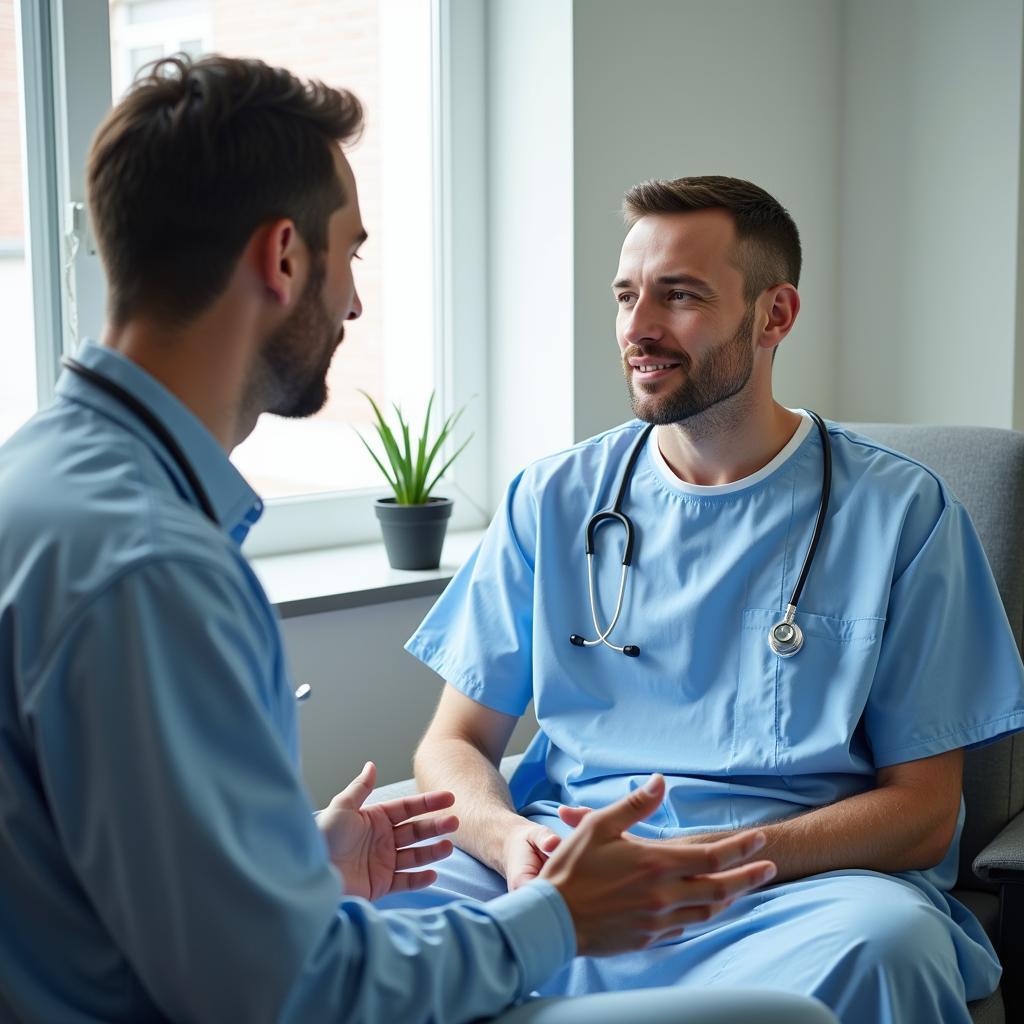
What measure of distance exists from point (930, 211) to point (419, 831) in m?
1.88

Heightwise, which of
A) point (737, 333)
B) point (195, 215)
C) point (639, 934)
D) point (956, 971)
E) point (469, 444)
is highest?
point (195, 215)

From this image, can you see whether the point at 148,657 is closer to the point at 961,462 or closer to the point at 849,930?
the point at 849,930

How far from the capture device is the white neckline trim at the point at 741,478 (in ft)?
5.59

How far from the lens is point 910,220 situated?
2697 millimetres

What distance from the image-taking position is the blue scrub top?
1568mm

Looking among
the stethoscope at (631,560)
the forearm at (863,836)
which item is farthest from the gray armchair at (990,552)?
the stethoscope at (631,560)

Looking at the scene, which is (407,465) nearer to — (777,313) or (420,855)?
(777,313)

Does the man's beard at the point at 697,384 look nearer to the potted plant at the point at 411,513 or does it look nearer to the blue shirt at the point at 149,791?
the potted plant at the point at 411,513

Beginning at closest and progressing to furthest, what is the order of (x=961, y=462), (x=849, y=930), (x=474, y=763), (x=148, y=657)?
1. (x=148, y=657)
2. (x=849, y=930)
3. (x=474, y=763)
4. (x=961, y=462)

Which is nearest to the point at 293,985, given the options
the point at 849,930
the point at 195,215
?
the point at 195,215

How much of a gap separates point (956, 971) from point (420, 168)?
5.93 feet

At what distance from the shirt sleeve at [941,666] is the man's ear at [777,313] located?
0.36 meters

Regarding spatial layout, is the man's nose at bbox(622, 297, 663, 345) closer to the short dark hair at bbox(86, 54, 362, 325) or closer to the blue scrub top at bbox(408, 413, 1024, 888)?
the blue scrub top at bbox(408, 413, 1024, 888)

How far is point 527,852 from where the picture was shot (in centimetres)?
150
